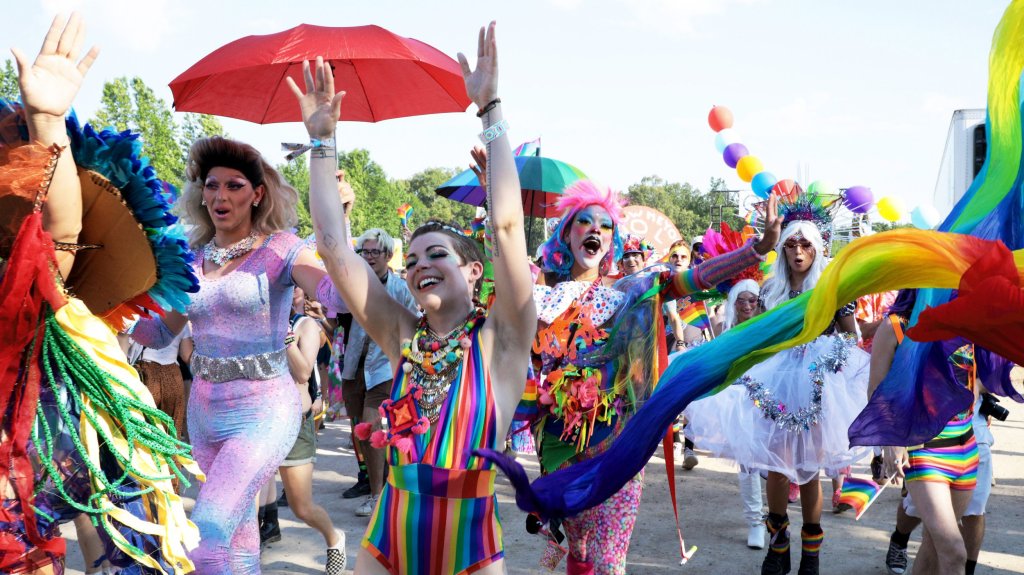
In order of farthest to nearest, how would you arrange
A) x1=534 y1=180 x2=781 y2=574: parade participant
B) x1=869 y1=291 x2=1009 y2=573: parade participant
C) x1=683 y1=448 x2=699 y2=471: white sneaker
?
x1=683 y1=448 x2=699 y2=471: white sneaker < x1=534 y1=180 x2=781 y2=574: parade participant < x1=869 y1=291 x2=1009 y2=573: parade participant

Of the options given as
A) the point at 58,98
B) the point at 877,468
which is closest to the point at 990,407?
the point at 877,468

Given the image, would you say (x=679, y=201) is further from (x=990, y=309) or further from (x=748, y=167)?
(x=990, y=309)

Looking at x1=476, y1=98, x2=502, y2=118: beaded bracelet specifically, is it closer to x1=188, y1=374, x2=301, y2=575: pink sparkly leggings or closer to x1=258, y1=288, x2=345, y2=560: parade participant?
x1=188, y1=374, x2=301, y2=575: pink sparkly leggings

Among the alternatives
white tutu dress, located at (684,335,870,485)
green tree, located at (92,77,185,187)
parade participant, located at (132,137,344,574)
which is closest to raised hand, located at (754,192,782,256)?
white tutu dress, located at (684,335,870,485)

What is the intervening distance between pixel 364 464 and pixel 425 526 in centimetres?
500

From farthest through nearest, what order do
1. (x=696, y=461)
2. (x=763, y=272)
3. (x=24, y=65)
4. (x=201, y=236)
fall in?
1. (x=696, y=461)
2. (x=763, y=272)
3. (x=201, y=236)
4. (x=24, y=65)

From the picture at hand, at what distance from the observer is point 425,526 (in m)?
2.80

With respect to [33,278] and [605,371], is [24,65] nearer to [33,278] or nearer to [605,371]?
[33,278]

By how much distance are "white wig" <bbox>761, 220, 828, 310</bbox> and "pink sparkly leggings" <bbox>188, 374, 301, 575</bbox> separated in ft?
9.85

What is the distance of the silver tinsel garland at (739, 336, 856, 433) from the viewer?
5.37 metres

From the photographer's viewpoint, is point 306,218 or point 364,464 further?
point 306,218

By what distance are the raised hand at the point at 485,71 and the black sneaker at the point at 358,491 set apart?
5.36 metres

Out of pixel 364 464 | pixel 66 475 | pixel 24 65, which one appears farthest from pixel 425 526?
pixel 364 464

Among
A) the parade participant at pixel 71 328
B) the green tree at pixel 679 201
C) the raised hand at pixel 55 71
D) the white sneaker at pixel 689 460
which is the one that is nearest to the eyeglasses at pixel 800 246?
the white sneaker at pixel 689 460
